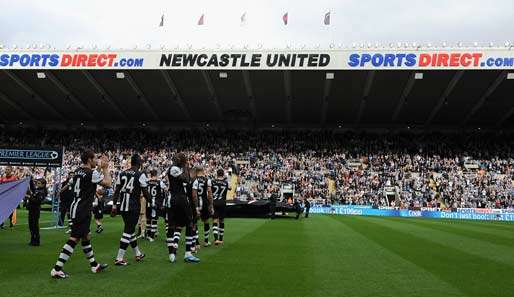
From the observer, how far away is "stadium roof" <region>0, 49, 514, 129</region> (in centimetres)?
3894

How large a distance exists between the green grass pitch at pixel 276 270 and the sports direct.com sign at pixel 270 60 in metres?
24.3

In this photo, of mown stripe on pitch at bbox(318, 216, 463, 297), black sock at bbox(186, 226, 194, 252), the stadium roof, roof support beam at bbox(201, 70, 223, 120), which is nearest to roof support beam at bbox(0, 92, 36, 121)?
the stadium roof

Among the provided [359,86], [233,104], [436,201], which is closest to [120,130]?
[233,104]

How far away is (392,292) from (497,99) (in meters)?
39.7

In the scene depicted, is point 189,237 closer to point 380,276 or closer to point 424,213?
point 380,276

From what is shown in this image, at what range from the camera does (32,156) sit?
1877 centimetres

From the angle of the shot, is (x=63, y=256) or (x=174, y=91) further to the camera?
(x=174, y=91)

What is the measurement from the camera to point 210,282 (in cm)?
830

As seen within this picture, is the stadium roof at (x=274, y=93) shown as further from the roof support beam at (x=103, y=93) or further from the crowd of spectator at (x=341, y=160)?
the crowd of spectator at (x=341, y=160)

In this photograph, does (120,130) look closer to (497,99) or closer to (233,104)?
(233,104)

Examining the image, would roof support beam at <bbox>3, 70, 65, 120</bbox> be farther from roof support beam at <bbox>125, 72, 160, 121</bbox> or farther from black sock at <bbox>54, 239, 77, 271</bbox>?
black sock at <bbox>54, 239, 77, 271</bbox>

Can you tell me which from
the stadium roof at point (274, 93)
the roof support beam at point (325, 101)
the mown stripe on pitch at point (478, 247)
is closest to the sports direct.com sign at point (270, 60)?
the stadium roof at point (274, 93)

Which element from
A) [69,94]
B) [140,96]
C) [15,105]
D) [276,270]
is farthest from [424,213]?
[15,105]

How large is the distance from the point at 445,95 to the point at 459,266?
34307mm
